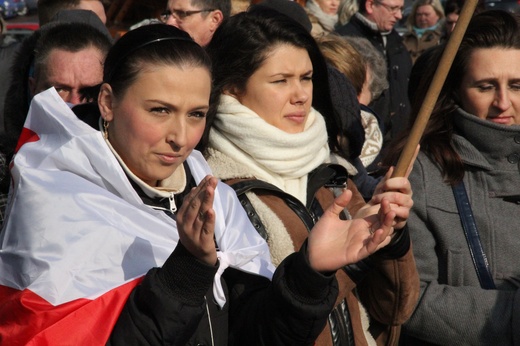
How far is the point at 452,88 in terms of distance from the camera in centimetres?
382

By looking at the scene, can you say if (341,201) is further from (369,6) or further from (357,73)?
(369,6)

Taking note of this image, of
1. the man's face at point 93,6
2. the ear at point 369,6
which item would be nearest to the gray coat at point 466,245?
the man's face at point 93,6

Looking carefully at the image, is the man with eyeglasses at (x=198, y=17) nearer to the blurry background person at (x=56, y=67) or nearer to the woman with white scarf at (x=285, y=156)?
the blurry background person at (x=56, y=67)

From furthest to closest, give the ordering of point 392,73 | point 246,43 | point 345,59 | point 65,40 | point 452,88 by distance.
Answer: point 392,73 < point 345,59 < point 65,40 < point 452,88 < point 246,43

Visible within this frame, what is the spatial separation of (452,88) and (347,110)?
0.59 meters

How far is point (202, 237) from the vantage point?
2490 mm

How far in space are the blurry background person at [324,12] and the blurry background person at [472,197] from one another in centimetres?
350

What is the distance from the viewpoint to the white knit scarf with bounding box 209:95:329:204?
135 inches

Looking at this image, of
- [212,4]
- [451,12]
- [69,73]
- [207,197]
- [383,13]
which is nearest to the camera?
[207,197]

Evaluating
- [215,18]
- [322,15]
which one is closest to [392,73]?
[322,15]

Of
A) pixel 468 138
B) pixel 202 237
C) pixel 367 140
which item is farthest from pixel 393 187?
pixel 367 140

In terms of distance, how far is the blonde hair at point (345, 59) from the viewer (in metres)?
5.13

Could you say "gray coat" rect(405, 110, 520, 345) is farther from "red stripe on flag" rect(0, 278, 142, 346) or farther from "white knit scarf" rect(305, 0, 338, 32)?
"white knit scarf" rect(305, 0, 338, 32)

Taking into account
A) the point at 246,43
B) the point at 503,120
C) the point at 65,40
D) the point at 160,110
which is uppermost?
the point at 160,110
